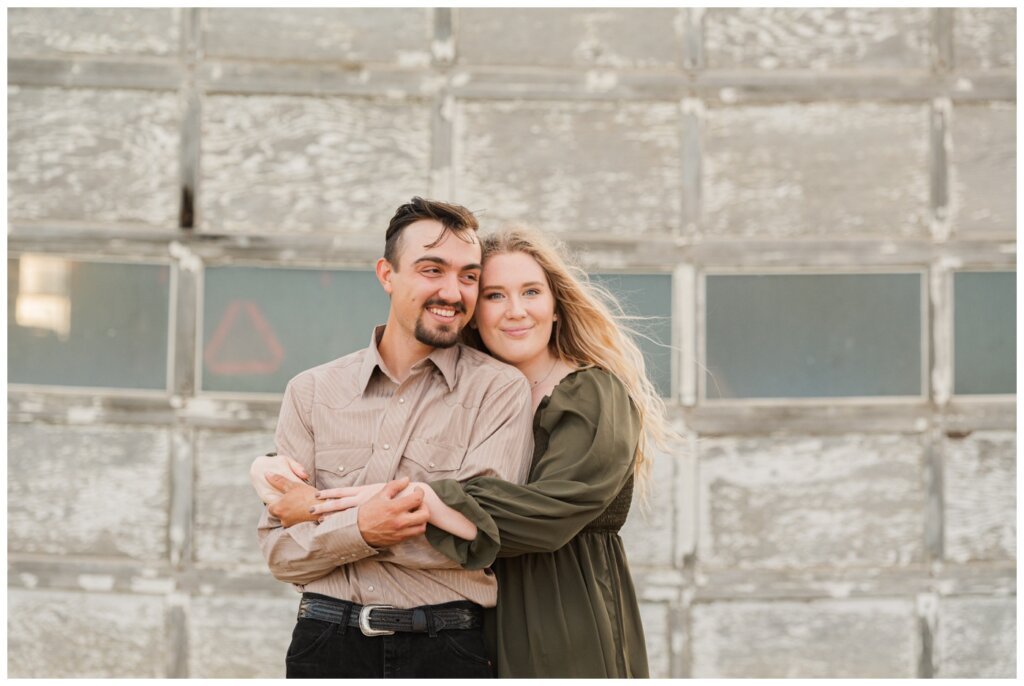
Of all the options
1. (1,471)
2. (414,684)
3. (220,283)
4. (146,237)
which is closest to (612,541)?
(414,684)

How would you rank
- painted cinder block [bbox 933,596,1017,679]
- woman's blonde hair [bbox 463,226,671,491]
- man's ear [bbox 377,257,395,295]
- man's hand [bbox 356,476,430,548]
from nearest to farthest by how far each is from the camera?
man's hand [bbox 356,476,430,548] < man's ear [bbox 377,257,395,295] < woman's blonde hair [bbox 463,226,671,491] < painted cinder block [bbox 933,596,1017,679]

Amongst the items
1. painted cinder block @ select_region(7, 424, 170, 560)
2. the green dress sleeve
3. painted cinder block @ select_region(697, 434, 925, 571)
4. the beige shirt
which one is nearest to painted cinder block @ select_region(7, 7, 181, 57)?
painted cinder block @ select_region(7, 424, 170, 560)

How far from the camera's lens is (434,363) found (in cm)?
252

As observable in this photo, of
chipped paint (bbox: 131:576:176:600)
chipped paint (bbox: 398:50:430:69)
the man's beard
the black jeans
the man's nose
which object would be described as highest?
chipped paint (bbox: 398:50:430:69)

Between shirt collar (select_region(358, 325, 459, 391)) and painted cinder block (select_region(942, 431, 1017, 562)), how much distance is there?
2.99 metres

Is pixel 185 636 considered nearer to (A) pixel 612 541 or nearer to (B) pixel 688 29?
(A) pixel 612 541

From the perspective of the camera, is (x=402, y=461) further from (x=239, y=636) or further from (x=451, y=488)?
(x=239, y=636)

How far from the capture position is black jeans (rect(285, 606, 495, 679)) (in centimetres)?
235

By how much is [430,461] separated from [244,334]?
2.27 metres

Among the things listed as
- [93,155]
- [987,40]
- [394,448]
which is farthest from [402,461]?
[987,40]

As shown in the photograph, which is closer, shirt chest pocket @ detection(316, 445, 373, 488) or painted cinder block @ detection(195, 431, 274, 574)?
shirt chest pocket @ detection(316, 445, 373, 488)

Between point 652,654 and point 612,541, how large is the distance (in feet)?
6.15

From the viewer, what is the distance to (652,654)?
4.29 meters

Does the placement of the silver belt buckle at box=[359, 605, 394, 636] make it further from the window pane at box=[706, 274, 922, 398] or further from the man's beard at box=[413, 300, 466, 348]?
the window pane at box=[706, 274, 922, 398]
